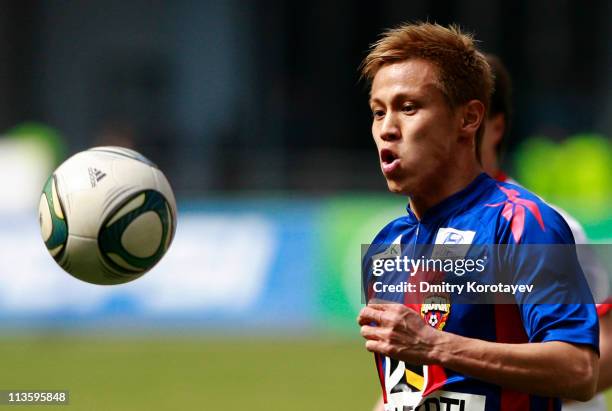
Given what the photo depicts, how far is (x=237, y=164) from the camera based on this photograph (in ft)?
67.2

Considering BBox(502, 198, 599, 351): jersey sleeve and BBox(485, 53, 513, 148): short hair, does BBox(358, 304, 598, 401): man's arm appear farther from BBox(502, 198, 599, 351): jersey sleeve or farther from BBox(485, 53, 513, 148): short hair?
BBox(485, 53, 513, 148): short hair

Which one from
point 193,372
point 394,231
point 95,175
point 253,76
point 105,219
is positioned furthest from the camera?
point 253,76

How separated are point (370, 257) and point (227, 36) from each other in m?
19.7

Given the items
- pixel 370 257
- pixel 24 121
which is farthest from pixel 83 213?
pixel 24 121

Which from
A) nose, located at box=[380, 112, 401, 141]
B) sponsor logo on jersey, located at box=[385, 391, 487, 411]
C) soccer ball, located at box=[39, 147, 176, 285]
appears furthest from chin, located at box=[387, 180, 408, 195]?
soccer ball, located at box=[39, 147, 176, 285]

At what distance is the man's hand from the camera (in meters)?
3.65

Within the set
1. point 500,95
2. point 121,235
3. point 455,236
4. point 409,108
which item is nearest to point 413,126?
point 409,108

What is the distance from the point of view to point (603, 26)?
73.3 feet

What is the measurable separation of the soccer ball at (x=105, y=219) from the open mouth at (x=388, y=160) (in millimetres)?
1117

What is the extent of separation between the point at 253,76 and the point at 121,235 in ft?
61.1

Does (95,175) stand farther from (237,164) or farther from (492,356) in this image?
(237,164)

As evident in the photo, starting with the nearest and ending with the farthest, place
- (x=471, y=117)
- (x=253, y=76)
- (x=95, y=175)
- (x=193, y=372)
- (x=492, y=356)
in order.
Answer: (x=492, y=356)
(x=471, y=117)
(x=95, y=175)
(x=193, y=372)
(x=253, y=76)

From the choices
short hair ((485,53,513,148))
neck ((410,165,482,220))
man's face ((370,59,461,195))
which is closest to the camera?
man's face ((370,59,461,195))

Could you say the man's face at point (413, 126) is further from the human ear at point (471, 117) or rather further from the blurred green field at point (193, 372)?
the blurred green field at point (193, 372)
